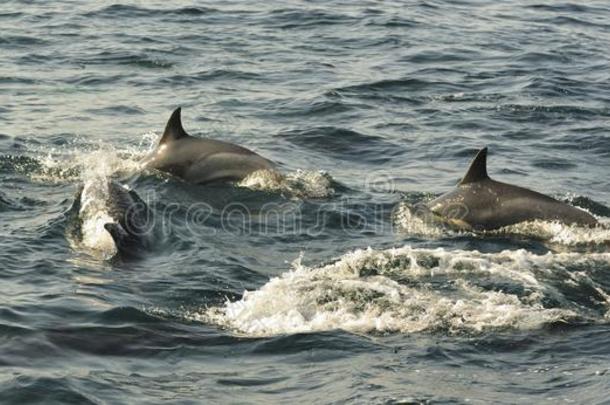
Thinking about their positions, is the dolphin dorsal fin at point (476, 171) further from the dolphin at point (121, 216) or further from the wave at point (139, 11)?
the wave at point (139, 11)

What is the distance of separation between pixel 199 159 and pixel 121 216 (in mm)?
3291

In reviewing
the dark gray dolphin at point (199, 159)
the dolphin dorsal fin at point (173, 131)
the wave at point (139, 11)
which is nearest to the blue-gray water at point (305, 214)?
the wave at point (139, 11)

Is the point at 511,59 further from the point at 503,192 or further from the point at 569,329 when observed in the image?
the point at 569,329

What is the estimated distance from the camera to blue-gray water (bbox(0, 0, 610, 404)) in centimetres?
965

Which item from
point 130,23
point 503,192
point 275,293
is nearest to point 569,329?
point 275,293

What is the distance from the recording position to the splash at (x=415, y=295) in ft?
35.0

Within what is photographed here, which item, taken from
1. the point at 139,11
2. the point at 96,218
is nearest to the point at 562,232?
the point at 96,218

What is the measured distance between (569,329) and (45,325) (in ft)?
15.7


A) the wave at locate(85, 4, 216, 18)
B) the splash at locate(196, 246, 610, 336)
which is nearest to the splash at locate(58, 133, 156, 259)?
the splash at locate(196, 246, 610, 336)

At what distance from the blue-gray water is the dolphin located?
8.5 inches

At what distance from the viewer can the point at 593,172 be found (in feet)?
59.5

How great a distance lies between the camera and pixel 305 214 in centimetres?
1524

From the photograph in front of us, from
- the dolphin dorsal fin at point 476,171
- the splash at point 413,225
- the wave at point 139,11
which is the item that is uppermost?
the wave at point 139,11

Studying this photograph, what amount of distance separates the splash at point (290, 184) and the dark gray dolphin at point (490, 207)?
1.73 meters
